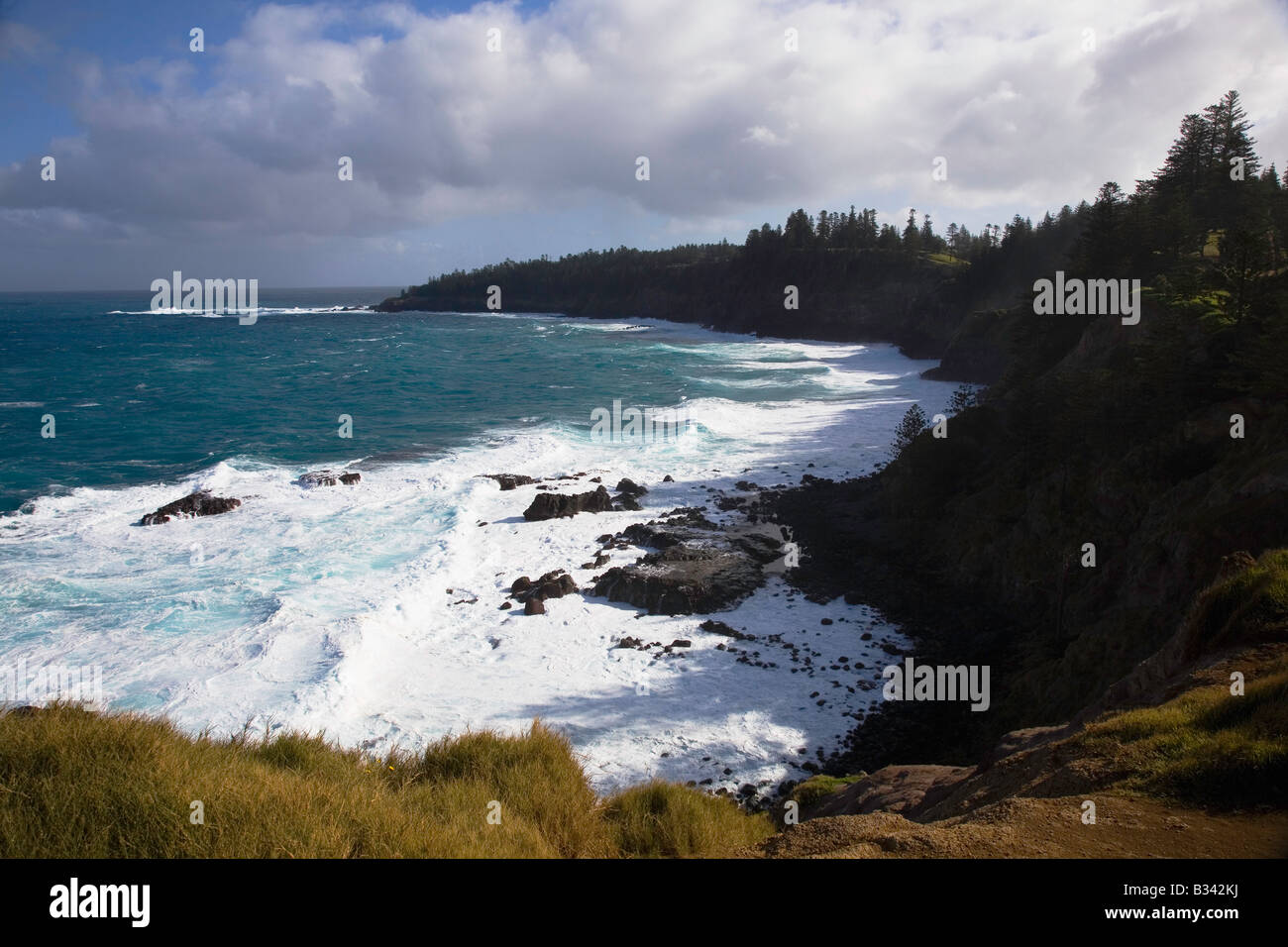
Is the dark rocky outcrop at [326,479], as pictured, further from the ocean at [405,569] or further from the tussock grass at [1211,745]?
the tussock grass at [1211,745]

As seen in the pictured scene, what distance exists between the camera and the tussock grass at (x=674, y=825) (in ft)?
21.9

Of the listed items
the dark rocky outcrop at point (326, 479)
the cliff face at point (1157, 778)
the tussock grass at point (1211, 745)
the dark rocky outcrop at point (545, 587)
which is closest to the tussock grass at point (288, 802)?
the cliff face at point (1157, 778)

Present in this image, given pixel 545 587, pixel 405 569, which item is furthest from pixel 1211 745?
pixel 405 569

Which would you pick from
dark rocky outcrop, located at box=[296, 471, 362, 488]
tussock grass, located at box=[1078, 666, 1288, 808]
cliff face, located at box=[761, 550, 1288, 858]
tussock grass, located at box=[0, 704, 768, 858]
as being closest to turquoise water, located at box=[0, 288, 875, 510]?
dark rocky outcrop, located at box=[296, 471, 362, 488]

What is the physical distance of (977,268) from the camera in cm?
7294

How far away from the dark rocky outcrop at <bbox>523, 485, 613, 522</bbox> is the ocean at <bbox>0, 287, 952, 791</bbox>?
1.82ft

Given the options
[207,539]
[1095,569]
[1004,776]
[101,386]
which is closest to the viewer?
[1004,776]

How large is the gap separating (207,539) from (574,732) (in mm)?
15351

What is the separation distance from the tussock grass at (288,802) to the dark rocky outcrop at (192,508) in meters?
20.4

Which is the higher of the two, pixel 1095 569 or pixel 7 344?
pixel 7 344

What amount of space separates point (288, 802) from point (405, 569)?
610 inches

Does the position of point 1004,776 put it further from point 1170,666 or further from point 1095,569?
point 1095,569
